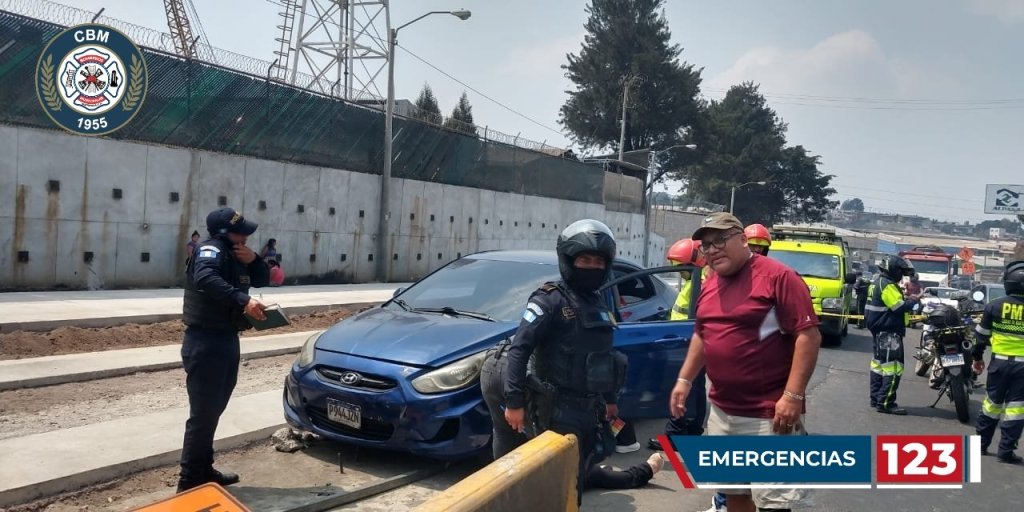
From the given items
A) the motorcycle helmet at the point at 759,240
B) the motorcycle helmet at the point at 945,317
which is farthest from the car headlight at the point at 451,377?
the motorcycle helmet at the point at 945,317

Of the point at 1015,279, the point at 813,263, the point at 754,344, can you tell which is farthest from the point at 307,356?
the point at 813,263

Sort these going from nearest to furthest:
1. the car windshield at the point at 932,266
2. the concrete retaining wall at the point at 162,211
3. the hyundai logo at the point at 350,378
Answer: the hyundai logo at the point at 350,378
the concrete retaining wall at the point at 162,211
the car windshield at the point at 932,266

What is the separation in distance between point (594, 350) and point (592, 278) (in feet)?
1.16

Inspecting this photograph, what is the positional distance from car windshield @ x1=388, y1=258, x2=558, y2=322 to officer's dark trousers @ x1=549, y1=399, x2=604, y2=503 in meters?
1.95

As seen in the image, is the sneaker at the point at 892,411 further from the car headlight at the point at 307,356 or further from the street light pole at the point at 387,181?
the street light pole at the point at 387,181

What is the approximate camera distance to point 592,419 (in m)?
3.55

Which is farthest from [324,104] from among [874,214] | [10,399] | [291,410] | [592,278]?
[874,214]

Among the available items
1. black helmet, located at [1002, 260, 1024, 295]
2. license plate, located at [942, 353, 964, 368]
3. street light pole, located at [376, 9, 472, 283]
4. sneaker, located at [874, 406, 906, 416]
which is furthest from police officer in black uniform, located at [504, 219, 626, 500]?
street light pole, located at [376, 9, 472, 283]

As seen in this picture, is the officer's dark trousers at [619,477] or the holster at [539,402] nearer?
the holster at [539,402]

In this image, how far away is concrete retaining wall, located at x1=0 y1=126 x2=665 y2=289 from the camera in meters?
13.6

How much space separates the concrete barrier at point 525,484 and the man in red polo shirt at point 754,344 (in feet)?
2.95

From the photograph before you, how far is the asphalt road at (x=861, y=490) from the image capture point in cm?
494

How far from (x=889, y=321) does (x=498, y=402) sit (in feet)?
19.1

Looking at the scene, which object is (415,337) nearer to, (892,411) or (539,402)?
(539,402)
